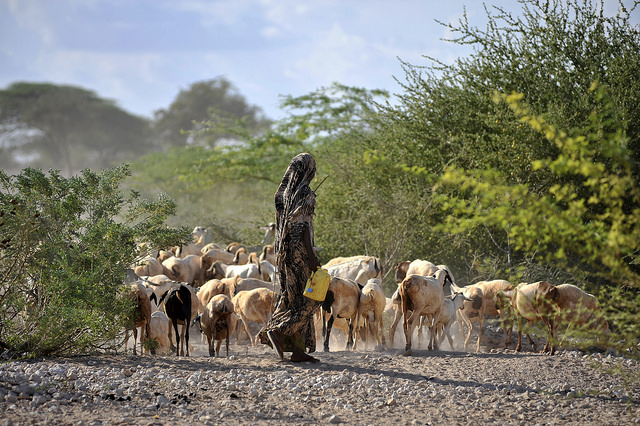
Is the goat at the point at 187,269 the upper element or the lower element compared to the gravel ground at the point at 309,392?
upper

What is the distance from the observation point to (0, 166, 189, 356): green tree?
871cm

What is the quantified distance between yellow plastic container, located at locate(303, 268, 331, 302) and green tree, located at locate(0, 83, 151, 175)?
50.6 meters

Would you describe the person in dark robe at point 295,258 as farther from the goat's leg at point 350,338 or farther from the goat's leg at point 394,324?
the goat's leg at point 394,324

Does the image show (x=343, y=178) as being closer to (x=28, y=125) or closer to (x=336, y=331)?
(x=336, y=331)

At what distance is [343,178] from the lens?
18.6m

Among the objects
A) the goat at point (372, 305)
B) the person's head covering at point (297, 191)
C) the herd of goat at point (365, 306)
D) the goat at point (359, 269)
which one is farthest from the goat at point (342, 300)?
the goat at point (359, 269)

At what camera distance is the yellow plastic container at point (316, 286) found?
8.25m

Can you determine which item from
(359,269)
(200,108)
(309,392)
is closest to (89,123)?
(200,108)

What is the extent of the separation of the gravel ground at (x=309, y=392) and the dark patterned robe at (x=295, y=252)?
54 cm

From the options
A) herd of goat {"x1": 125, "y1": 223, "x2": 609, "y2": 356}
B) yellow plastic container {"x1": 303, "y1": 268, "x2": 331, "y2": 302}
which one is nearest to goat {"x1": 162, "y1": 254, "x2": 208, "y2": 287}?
herd of goat {"x1": 125, "y1": 223, "x2": 609, "y2": 356}

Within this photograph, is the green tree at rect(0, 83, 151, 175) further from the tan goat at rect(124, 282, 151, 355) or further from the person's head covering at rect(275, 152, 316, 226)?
the person's head covering at rect(275, 152, 316, 226)

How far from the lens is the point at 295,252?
8273 millimetres

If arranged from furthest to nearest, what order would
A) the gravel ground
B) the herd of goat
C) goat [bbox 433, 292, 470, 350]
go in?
goat [bbox 433, 292, 470, 350] → the herd of goat → the gravel ground

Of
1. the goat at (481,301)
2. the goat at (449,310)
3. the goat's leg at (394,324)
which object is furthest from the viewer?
the goat at (481,301)
